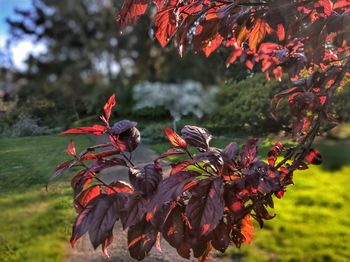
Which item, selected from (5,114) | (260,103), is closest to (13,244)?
(260,103)

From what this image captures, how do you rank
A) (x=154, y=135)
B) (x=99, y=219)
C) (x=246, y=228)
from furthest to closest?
(x=154, y=135) → (x=246, y=228) → (x=99, y=219)

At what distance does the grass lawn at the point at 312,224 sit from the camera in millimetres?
2238

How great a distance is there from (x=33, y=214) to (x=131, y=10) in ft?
9.46

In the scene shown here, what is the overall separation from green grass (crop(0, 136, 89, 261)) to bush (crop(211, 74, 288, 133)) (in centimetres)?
401

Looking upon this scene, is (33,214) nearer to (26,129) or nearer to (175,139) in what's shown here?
(175,139)

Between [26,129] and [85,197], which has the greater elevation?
[85,197]

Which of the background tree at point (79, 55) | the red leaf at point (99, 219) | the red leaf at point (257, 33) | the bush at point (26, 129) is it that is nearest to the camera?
the red leaf at point (99, 219)

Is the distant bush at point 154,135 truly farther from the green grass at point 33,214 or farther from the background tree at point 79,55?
the background tree at point 79,55

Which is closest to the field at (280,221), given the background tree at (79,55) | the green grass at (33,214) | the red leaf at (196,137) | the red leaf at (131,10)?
the green grass at (33,214)

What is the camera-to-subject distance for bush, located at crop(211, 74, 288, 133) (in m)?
7.68

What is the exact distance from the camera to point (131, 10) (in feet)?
3.05

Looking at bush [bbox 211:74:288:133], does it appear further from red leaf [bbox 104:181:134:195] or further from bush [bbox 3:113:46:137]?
red leaf [bbox 104:181:134:195]

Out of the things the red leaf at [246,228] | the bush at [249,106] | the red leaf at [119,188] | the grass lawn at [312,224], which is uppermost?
the red leaf at [119,188]

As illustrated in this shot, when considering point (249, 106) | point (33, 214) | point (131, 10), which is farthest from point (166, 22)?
point (249, 106)
